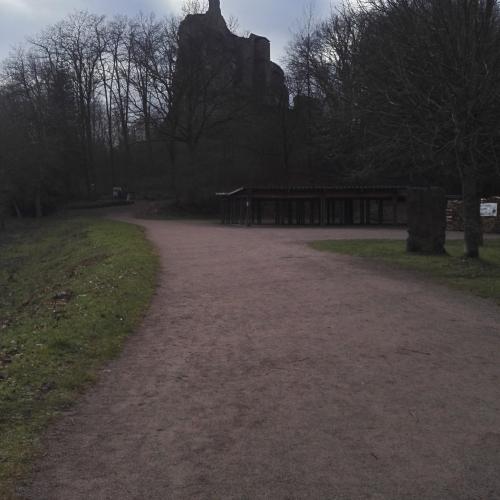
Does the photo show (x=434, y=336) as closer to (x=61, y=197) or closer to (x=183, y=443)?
(x=183, y=443)

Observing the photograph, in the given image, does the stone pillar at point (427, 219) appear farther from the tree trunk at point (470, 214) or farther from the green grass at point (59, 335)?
the green grass at point (59, 335)

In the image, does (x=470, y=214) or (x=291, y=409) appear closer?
(x=291, y=409)

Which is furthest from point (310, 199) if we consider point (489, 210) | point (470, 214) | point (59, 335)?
point (59, 335)

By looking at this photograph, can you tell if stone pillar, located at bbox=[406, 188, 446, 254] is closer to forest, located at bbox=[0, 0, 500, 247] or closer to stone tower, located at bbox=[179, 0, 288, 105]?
forest, located at bbox=[0, 0, 500, 247]

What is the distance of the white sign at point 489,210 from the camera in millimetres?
30922

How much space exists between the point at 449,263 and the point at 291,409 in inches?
457

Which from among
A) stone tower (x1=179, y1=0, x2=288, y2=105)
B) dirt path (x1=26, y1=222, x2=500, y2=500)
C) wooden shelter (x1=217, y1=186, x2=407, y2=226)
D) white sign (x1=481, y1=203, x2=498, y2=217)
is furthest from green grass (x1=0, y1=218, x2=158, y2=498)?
stone tower (x1=179, y1=0, x2=288, y2=105)

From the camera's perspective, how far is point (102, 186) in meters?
64.6

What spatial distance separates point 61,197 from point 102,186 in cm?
646

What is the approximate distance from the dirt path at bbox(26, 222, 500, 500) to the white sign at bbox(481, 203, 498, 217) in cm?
2220

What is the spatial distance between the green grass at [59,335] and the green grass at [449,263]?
591 cm

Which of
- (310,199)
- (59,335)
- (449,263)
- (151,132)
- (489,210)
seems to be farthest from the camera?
(151,132)

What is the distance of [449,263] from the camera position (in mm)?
15938

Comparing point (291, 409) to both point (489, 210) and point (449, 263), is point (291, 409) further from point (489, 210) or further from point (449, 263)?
point (489, 210)
